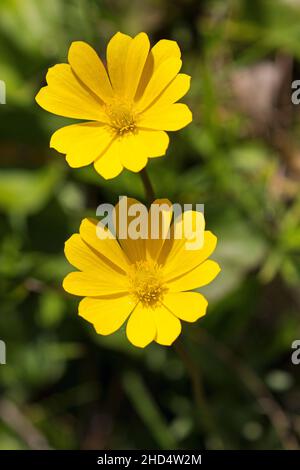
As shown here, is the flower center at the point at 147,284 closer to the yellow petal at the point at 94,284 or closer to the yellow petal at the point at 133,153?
the yellow petal at the point at 94,284

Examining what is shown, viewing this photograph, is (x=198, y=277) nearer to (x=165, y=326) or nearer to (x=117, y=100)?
(x=165, y=326)

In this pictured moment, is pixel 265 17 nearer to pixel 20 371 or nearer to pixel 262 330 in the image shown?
pixel 262 330

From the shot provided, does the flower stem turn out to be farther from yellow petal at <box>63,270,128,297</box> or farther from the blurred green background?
the blurred green background

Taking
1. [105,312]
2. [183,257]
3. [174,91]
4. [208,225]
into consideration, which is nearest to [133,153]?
[174,91]

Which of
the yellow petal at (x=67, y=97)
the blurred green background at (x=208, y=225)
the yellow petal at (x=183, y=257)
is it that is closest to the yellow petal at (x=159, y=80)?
the yellow petal at (x=67, y=97)

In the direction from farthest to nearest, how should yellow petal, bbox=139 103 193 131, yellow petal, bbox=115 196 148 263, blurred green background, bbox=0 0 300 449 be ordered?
blurred green background, bbox=0 0 300 449, yellow petal, bbox=115 196 148 263, yellow petal, bbox=139 103 193 131

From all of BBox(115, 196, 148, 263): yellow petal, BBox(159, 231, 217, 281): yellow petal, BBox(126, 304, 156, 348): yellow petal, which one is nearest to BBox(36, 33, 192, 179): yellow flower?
BBox(115, 196, 148, 263): yellow petal

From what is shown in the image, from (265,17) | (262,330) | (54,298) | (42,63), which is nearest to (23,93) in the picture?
(42,63)
